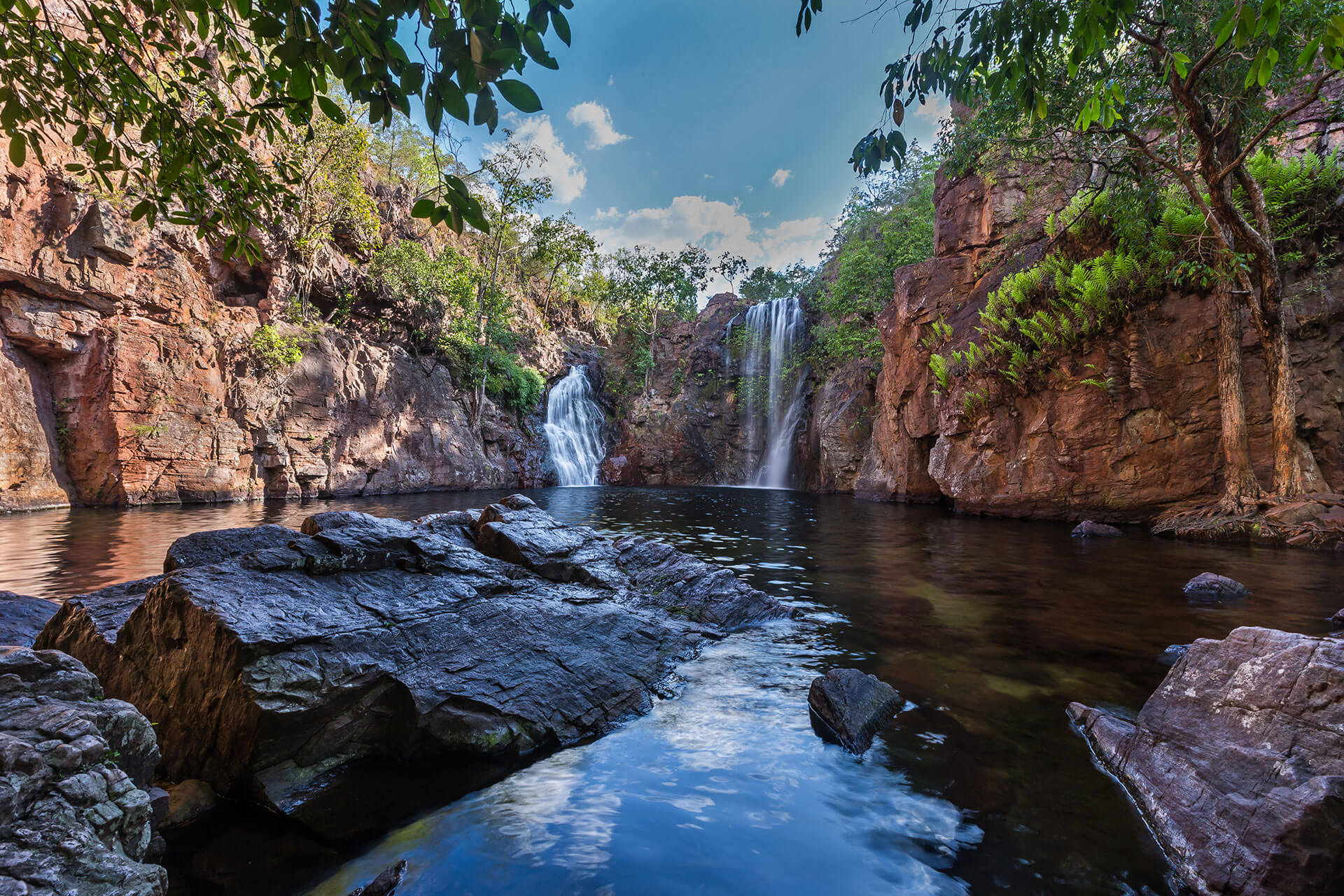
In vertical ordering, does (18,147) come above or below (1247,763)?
above

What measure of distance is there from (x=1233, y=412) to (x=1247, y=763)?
1053cm

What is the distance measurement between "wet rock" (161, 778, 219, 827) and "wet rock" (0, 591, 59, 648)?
6.17 ft

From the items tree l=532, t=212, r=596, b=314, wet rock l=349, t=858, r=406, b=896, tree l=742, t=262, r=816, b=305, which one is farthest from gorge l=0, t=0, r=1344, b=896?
tree l=742, t=262, r=816, b=305

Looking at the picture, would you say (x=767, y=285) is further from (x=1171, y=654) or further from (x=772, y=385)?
(x=1171, y=654)

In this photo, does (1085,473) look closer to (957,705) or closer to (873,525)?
(873,525)

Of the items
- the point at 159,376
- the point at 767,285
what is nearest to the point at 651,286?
the point at 767,285

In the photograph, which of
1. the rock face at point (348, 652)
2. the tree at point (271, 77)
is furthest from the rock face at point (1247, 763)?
the tree at point (271, 77)

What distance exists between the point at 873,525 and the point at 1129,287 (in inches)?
272

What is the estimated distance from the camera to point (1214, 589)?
18.2ft

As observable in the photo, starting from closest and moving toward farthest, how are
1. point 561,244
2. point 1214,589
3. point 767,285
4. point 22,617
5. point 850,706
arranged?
1. point 850,706
2. point 22,617
3. point 1214,589
4. point 561,244
5. point 767,285

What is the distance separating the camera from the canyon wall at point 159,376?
12125 millimetres

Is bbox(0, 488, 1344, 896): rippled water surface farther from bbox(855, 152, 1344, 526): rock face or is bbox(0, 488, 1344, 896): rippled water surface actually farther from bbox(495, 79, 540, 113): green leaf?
bbox(855, 152, 1344, 526): rock face

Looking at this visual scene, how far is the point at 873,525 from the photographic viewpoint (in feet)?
39.1

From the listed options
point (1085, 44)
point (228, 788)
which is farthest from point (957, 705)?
point (228, 788)
